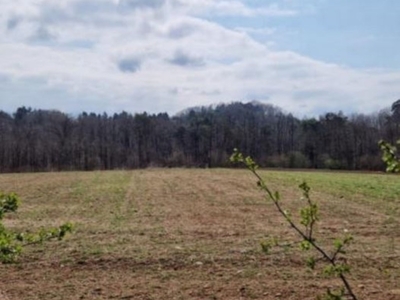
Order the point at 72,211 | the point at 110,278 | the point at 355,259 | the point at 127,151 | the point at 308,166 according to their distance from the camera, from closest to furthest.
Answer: the point at 110,278 < the point at 355,259 < the point at 72,211 < the point at 308,166 < the point at 127,151

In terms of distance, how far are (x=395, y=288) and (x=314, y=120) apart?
3234 inches

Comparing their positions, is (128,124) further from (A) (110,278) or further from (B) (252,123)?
(A) (110,278)

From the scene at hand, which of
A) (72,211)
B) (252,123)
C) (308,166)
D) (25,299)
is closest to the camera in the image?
(25,299)

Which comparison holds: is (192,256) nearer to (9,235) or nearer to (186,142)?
(9,235)

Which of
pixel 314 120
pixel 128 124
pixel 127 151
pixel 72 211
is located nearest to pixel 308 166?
pixel 314 120

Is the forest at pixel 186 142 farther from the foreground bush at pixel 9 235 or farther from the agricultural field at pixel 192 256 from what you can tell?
the foreground bush at pixel 9 235

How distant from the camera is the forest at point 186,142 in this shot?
265 ft

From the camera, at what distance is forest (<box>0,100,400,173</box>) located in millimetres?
80875

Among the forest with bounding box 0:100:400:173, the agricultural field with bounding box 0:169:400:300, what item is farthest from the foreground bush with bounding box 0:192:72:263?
the forest with bounding box 0:100:400:173

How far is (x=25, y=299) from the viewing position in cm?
757

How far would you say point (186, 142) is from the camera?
95500mm

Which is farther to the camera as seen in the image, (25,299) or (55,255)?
(55,255)

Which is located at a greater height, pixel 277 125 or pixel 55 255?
pixel 277 125

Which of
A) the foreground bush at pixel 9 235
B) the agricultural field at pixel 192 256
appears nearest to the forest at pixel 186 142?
the agricultural field at pixel 192 256
